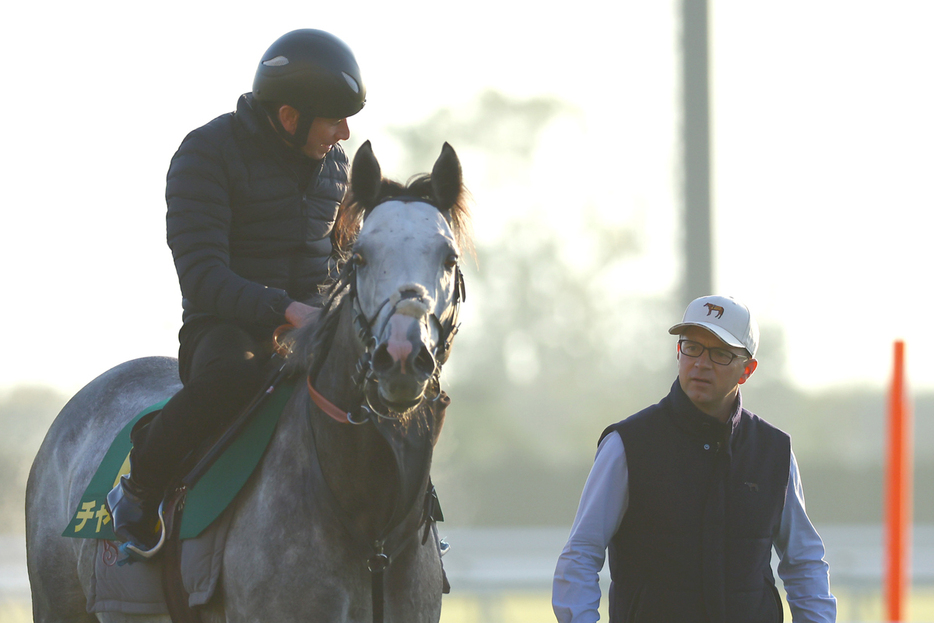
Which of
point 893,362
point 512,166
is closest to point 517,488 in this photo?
point 512,166

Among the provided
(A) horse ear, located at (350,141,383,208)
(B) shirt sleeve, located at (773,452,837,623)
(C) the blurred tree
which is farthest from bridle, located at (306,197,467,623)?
(C) the blurred tree

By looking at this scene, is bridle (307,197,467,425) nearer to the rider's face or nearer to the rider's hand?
the rider's hand

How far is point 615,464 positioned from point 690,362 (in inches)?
17.9

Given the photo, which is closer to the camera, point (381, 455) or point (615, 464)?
point (381, 455)

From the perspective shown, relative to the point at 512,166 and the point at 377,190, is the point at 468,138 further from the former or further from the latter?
the point at 377,190

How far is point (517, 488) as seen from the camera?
2083cm

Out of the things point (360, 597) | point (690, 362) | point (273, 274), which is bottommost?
point (360, 597)

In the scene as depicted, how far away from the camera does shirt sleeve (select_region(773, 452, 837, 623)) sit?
3.91 metres

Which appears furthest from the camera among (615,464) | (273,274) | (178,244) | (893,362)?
(893,362)

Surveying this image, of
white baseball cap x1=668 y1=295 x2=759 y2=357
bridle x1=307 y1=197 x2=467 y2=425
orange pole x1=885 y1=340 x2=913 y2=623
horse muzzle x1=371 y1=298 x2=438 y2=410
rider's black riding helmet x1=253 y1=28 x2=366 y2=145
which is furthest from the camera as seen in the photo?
orange pole x1=885 y1=340 x2=913 y2=623

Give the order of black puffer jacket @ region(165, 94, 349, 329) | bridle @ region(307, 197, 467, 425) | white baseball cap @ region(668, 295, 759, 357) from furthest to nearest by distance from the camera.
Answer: black puffer jacket @ region(165, 94, 349, 329), white baseball cap @ region(668, 295, 759, 357), bridle @ region(307, 197, 467, 425)

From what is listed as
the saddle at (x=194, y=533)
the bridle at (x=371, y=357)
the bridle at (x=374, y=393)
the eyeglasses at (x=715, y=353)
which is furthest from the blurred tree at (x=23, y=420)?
the eyeglasses at (x=715, y=353)

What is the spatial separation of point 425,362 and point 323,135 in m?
1.52

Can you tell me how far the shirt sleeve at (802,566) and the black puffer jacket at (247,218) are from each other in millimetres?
1963
